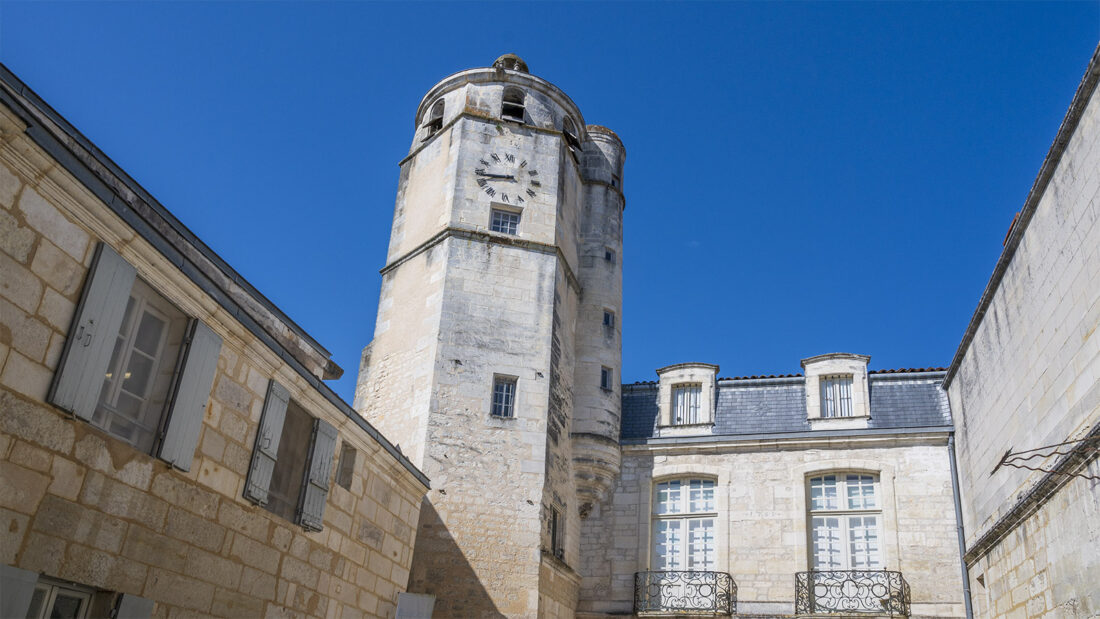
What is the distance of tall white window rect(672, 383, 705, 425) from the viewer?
45.9ft

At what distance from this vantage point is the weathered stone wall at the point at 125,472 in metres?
4.59

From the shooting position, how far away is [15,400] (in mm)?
4551

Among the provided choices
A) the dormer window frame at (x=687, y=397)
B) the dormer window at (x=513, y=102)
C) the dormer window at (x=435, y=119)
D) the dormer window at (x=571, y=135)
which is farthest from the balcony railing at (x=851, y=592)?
the dormer window at (x=435, y=119)

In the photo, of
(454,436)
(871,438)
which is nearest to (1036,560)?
(871,438)

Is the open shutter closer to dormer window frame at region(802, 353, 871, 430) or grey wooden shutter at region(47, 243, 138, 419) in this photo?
grey wooden shutter at region(47, 243, 138, 419)

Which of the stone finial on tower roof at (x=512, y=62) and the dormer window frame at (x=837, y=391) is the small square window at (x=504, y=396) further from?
the stone finial on tower roof at (x=512, y=62)

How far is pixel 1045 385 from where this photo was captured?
826 centimetres

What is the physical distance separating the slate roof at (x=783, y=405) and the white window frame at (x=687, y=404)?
0.29m

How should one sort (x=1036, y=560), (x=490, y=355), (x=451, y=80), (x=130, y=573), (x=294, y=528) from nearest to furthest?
(x=130, y=573)
(x=294, y=528)
(x=1036, y=560)
(x=490, y=355)
(x=451, y=80)

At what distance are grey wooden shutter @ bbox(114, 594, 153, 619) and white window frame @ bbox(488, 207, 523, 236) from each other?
8.80 metres

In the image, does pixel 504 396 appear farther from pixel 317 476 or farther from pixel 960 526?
pixel 960 526

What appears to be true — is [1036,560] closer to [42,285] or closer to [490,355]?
[490,355]

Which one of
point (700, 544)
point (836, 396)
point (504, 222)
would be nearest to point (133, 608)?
point (700, 544)

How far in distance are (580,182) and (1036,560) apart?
30.8 ft
